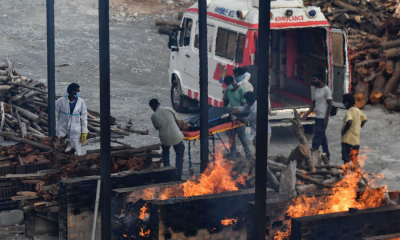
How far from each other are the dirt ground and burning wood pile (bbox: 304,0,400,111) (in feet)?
1.58

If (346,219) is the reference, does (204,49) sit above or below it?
above

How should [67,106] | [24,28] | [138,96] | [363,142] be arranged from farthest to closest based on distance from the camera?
[24,28] → [138,96] → [363,142] → [67,106]

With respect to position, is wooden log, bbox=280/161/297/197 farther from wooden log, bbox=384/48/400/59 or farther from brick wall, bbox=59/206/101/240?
wooden log, bbox=384/48/400/59

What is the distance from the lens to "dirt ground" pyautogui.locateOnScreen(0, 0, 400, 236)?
43.4 ft

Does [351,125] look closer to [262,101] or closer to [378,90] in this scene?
[262,101]

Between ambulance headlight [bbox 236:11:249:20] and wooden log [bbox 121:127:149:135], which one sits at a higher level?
ambulance headlight [bbox 236:11:249:20]

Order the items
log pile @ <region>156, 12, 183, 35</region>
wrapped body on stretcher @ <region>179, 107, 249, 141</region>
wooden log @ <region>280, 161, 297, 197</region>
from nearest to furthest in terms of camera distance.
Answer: wooden log @ <region>280, 161, 297, 197</region> → wrapped body on stretcher @ <region>179, 107, 249, 141</region> → log pile @ <region>156, 12, 183, 35</region>

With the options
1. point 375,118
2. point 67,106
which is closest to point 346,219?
point 67,106

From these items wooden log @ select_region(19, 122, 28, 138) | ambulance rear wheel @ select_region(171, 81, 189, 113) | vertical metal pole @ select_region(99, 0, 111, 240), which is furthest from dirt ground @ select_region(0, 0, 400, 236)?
vertical metal pole @ select_region(99, 0, 111, 240)

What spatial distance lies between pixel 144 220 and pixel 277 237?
161cm

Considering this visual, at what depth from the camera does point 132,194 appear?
7898 mm

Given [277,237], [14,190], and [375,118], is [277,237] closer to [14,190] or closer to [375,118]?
[14,190]

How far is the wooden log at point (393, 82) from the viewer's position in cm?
1630

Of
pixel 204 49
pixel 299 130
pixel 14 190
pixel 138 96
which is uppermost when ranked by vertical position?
pixel 204 49
